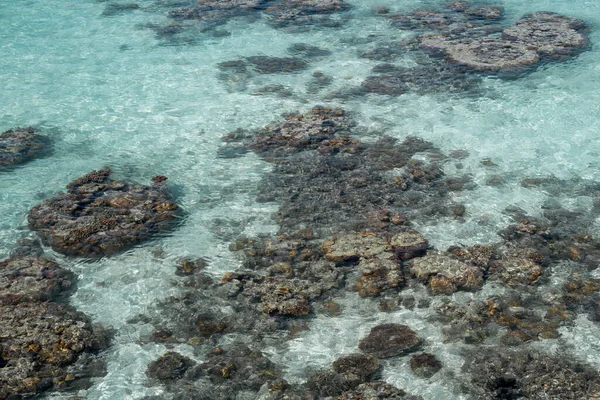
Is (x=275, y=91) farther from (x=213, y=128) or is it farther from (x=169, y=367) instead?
(x=169, y=367)

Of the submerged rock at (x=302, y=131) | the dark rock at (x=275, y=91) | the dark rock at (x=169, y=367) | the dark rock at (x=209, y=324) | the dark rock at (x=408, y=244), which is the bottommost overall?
the dark rock at (x=169, y=367)

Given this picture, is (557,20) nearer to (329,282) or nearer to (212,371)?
(329,282)

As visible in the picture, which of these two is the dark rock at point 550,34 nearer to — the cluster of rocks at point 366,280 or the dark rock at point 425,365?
the cluster of rocks at point 366,280

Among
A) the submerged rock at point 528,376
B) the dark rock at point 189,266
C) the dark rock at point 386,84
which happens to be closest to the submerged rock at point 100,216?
the dark rock at point 189,266

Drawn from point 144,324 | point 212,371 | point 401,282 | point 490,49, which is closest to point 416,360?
point 401,282

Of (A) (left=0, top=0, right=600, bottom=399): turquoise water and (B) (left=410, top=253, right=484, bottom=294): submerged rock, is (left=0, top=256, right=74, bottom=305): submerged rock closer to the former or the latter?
(A) (left=0, top=0, right=600, bottom=399): turquoise water

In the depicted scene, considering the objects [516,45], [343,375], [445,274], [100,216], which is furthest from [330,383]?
[516,45]
